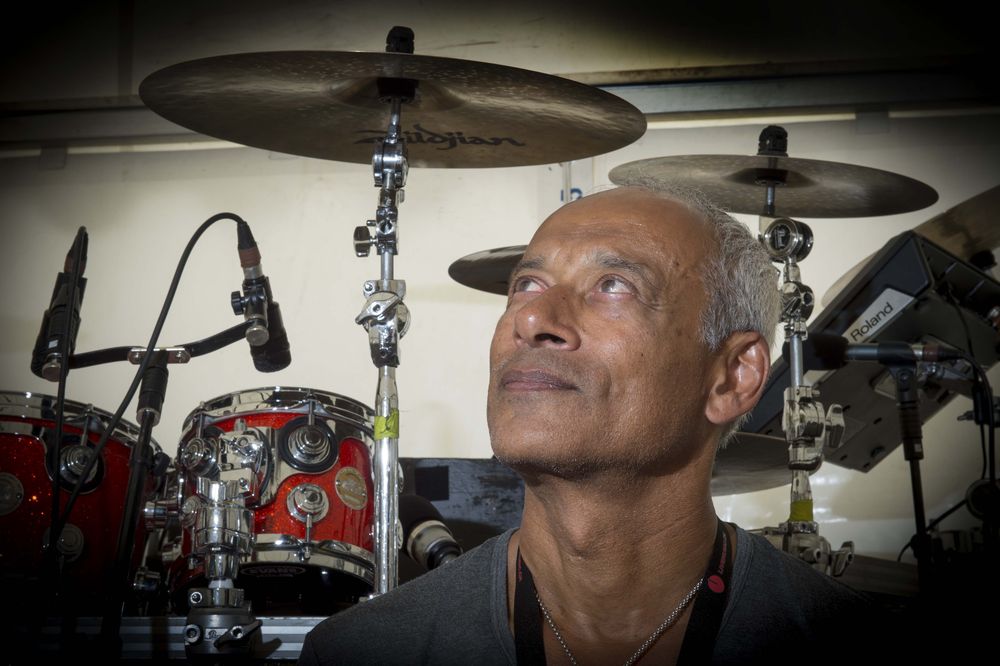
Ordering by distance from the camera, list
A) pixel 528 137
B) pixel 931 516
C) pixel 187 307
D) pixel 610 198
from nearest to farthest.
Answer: pixel 610 198 < pixel 528 137 < pixel 931 516 < pixel 187 307

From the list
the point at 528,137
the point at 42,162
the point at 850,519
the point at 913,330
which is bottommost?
the point at 850,519

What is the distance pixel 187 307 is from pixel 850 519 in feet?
9.62

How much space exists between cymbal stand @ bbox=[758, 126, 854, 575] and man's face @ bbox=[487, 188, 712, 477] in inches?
44.9

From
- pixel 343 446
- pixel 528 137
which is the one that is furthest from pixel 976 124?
pixel 343 446

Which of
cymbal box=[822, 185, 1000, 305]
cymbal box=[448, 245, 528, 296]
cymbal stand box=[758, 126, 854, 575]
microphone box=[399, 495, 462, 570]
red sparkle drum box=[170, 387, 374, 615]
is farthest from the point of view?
cymbal box=[822, 185, 1000, 305]

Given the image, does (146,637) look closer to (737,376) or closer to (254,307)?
(254,307)

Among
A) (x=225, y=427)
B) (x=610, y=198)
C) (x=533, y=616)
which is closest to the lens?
(x=533, y=616)

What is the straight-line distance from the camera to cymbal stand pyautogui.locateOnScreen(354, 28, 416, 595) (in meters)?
2.30

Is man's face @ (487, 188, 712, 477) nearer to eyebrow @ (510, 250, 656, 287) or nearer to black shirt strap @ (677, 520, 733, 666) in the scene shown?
eyebrow @ (510, 250, 656, 287)

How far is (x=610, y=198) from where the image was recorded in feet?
5.68

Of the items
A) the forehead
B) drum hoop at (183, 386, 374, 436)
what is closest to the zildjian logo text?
drum hoop at (183, 386, 374, 436)

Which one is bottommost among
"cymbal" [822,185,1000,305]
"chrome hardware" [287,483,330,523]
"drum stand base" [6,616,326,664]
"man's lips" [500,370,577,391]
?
"drum stand base" [6,616,326,664]

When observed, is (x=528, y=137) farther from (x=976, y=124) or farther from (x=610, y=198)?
(x=976, y=124)

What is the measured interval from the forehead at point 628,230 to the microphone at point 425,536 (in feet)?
3.31
